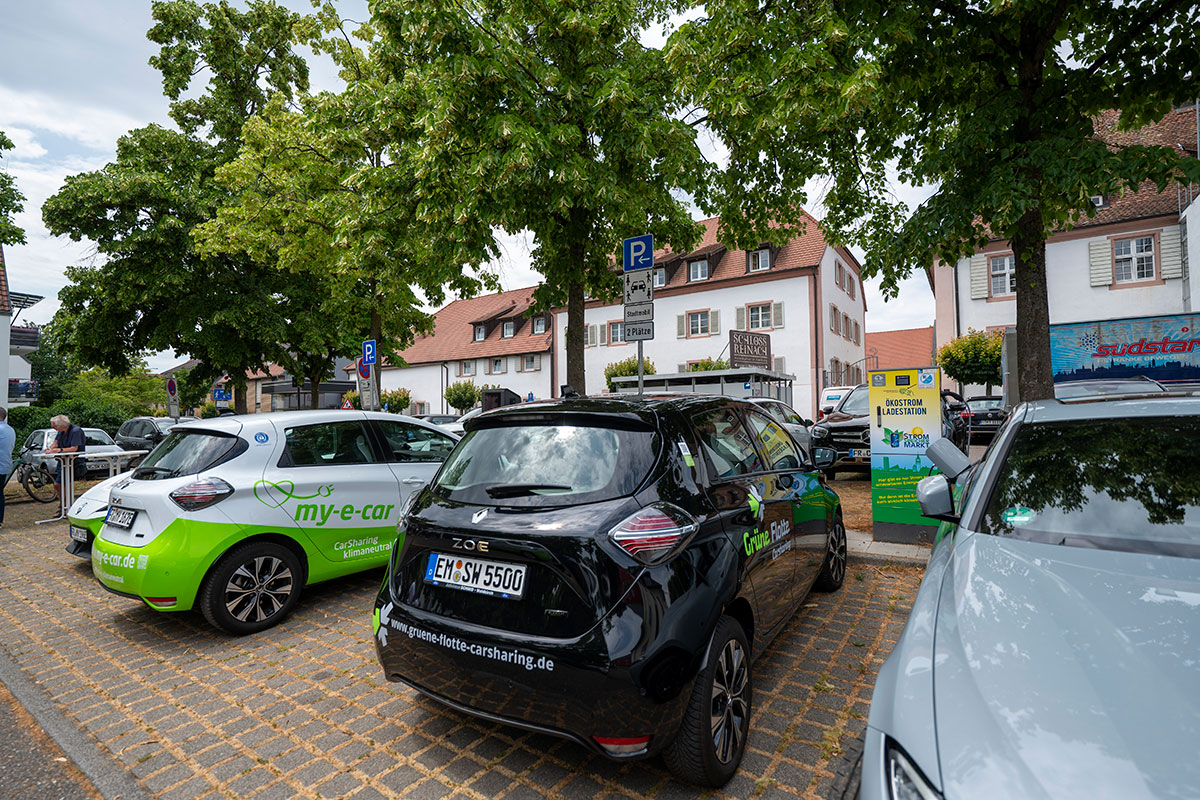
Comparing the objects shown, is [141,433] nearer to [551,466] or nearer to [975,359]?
[551,466]

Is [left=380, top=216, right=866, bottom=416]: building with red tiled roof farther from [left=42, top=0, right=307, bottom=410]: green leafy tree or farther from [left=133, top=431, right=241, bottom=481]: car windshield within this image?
[left=133, top=431, right=241, bottom=481]: car windshield

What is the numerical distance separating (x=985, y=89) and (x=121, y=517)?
33.0ft

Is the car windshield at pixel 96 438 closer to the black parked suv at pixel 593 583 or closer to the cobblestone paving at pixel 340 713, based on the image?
the cobblestone paving at pixel 340 713

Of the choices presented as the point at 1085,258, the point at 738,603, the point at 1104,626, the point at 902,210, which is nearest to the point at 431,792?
the point at 738,603

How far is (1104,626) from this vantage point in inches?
69.9

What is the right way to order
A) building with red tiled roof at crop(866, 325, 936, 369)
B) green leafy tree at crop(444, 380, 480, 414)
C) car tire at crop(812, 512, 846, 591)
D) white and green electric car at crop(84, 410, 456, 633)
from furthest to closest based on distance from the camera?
building with red tiled roof at crop(866, 325, 936, 369), green leafy tree at crop(444, 380, 480, 414), car tire at crop(812, 512, 846, 591), white and green electric car at crop(84, 410, 456, 633)

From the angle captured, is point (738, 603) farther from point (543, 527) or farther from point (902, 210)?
point (902, 210)

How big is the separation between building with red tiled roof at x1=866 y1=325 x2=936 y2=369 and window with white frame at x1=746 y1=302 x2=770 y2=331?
125 feet

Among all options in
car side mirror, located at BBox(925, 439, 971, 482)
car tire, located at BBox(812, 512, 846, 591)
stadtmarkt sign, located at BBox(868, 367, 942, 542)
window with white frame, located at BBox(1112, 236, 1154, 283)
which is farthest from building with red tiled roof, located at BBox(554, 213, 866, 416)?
car side mirror, located at BBox(925, 439, 971, 482)

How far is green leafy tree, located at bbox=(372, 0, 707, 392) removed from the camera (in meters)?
7.73

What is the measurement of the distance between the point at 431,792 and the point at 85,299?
75.5 ft

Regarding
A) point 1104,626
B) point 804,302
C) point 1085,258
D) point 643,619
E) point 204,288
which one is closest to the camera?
point 1104,626

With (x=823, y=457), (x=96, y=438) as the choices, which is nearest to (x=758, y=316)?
(x=96, y=438)

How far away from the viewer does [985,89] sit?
25.6 feet
